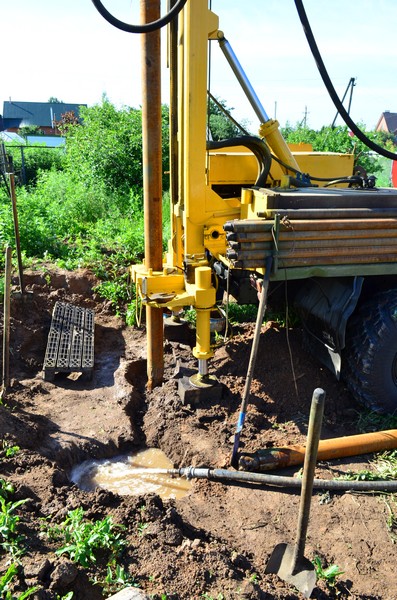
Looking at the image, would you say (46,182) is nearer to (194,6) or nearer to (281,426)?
(194,6)

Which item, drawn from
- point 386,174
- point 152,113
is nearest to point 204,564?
point 152,113

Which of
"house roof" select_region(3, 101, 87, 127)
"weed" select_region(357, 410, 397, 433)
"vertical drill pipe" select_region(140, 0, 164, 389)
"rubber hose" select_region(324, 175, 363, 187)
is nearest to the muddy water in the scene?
"vertical drill pipe" select_region(140, 0, 164, 389)

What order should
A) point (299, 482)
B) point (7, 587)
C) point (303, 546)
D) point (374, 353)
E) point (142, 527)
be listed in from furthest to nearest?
point (374, 353)
point (299, 482)
point (142, 527)
point (303, 546)
point (7, 587)

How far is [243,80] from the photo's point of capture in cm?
447

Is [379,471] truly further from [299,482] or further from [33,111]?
[33,111]

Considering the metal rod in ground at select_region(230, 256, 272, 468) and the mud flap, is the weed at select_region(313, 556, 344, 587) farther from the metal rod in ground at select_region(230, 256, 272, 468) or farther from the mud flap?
the mud flap

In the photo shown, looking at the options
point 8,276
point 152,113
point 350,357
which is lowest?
point 350,357

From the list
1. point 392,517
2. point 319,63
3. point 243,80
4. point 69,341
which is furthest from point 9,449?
point 319,63

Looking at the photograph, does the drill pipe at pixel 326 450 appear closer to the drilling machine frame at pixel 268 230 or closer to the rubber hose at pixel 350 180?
the drilling machine frame at pixel 268 230

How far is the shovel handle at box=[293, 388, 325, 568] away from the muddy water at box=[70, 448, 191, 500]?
3.96 feet

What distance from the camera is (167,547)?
8.73 ft

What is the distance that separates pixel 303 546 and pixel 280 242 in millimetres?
2013

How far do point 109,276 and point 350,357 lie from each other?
382 centimetres

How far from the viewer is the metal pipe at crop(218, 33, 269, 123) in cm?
424
